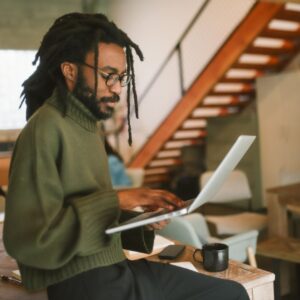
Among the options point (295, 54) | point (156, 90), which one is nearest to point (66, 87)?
point (295, 54)

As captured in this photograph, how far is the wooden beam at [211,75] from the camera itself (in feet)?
14.4

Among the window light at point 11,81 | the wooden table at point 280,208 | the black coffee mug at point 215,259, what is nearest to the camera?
the black coffee mug at point 215,259

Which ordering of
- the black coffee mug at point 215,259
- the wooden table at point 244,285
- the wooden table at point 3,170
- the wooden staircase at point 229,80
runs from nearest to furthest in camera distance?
the wooden table at point 244,285 → the black coffee mug at point 215,259 → the wooden staircase at point 229,80 → the wooden table at point 3,170

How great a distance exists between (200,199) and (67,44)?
544mm

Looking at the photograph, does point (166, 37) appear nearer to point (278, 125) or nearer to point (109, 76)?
point (278, 125)

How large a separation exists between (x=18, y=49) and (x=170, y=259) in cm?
599

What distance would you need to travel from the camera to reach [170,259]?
1681 millimetres

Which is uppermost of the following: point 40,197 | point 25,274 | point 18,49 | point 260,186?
point 18,49

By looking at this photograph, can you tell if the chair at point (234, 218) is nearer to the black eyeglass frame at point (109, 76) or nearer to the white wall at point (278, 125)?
the white wall at point (278, 125)

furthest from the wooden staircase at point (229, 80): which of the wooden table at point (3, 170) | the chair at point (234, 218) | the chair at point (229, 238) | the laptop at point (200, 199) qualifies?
the laptop at point (200, 199)

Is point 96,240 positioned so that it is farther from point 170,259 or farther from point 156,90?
point 156,90

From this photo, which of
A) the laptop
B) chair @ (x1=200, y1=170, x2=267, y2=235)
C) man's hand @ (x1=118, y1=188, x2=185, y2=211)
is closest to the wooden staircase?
chair @ (x1=200, y1=170, x2=267, y2=235)

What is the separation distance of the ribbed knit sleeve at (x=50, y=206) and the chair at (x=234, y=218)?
7.38ft

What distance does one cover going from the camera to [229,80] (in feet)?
17.6
